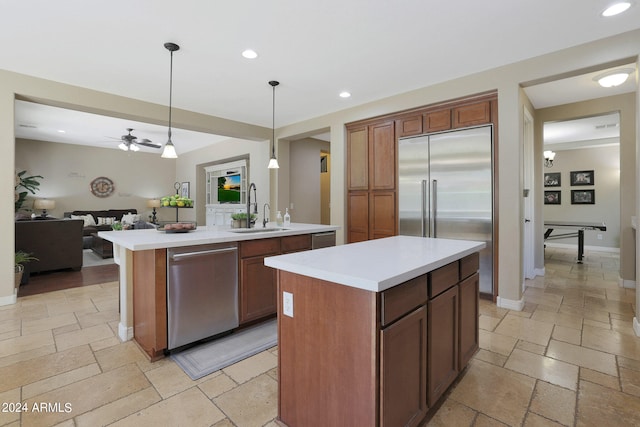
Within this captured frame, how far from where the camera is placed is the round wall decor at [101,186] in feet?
27.9

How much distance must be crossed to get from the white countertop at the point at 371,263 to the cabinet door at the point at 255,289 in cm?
108

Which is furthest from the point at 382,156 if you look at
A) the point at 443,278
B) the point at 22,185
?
the point at 22,185

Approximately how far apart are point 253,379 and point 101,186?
29.5 ft

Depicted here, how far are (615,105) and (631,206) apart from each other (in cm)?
137

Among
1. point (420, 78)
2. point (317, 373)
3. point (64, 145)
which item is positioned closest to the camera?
point (317, 373)

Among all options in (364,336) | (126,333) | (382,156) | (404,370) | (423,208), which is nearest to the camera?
(364,336)

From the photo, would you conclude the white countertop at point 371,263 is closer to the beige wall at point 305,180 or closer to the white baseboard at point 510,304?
the white baseboard at point 510,304

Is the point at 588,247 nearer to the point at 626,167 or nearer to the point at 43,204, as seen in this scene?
the point at 626,167

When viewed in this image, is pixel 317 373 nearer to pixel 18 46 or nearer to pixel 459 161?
pixel 459 161

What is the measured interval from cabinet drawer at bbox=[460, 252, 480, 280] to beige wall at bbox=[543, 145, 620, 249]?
7.43 metres

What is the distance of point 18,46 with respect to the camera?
286 centimetres

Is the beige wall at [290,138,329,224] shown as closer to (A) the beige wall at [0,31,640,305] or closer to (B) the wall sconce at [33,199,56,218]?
(A) the beige wall at [0,31,640,305]

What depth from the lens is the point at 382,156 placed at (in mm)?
4402

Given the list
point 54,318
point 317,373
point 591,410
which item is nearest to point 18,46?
point 54,318
